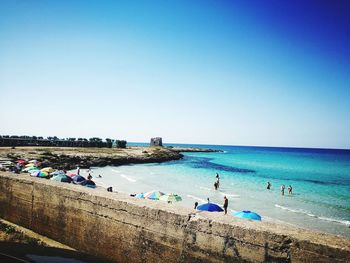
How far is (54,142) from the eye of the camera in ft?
201

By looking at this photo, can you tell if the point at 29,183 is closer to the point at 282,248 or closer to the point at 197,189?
the point at 282,248

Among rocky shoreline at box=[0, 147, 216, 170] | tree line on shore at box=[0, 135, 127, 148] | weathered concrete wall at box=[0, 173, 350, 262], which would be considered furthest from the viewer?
tree line on shore at box=[0, 135, 127, 148]

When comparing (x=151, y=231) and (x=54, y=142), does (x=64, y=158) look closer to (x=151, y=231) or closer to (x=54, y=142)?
(x=54, y=142)

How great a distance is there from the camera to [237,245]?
2.89 metres

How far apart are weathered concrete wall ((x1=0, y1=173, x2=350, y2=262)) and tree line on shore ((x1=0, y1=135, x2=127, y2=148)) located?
52.9m

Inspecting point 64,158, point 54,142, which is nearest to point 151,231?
point 64,158

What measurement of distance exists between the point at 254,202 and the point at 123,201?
2249 cm

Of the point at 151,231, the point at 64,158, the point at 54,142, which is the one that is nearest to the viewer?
the point at 151,231

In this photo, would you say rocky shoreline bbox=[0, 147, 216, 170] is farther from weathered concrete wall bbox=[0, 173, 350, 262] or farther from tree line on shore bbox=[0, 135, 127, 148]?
weathered concrete wall bbox=[0, 173, 350, 262]

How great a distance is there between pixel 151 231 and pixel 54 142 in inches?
2562

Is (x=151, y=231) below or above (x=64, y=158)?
above

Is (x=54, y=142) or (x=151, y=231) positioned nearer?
(x=151, y=231)

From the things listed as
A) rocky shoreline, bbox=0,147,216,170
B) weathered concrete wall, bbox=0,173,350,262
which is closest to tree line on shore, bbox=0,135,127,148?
rocky shoreline, bbox=0,147,216,170

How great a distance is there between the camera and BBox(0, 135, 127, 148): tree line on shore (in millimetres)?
49787
